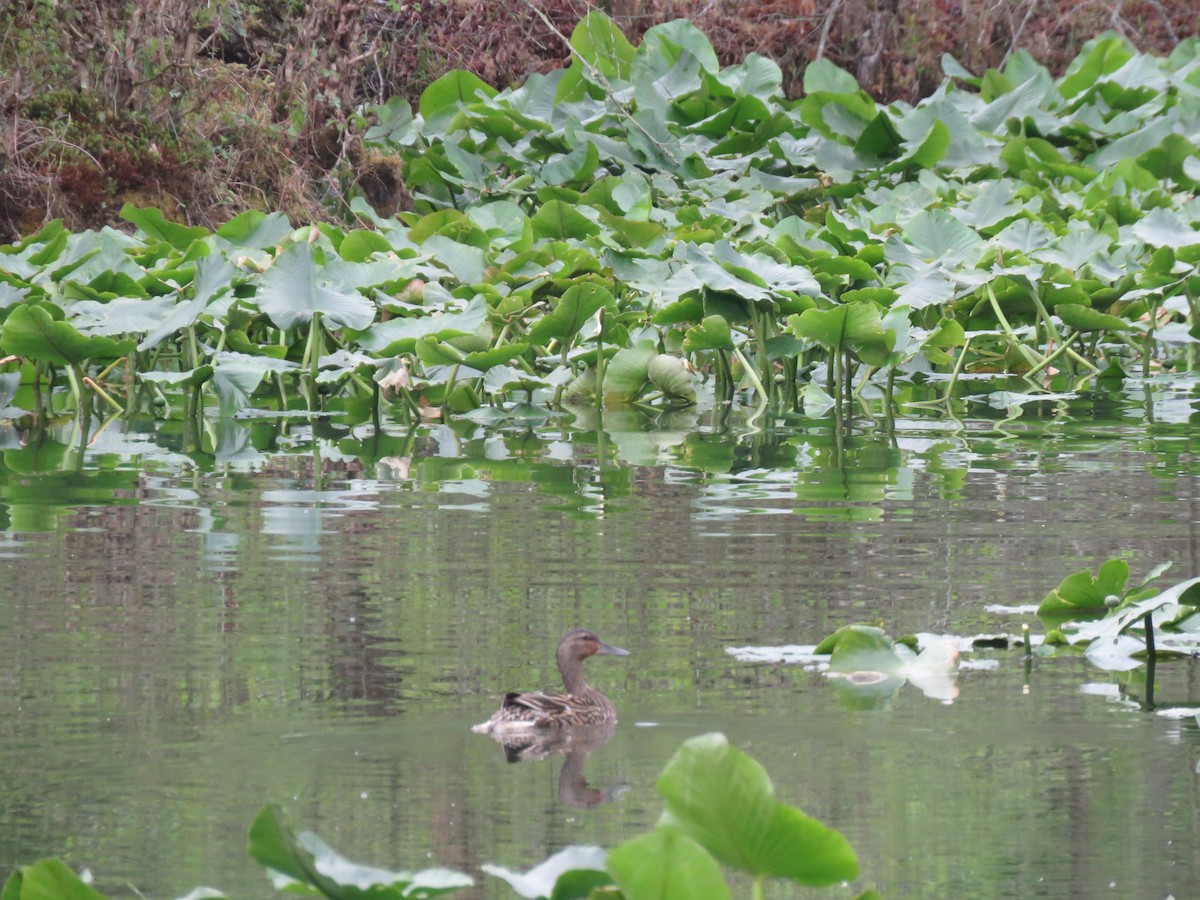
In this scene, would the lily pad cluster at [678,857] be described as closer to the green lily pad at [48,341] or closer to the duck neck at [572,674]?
the duck neck at [572,674]

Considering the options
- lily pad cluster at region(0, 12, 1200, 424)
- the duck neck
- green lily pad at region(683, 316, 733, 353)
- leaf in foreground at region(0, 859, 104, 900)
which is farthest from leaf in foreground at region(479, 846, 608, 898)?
green lily pad at region(683, 316, 733, 353)

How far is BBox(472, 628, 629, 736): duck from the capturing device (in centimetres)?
314

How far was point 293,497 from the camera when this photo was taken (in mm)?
5512

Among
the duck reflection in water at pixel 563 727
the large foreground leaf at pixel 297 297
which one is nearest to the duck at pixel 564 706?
the duck reflection in water at pixel 563 727

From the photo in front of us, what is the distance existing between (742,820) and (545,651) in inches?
84.0

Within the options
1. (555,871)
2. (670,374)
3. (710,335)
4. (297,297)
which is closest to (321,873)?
(555,871)

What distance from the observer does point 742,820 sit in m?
1.66

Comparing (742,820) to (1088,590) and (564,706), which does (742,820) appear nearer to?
(564,706)

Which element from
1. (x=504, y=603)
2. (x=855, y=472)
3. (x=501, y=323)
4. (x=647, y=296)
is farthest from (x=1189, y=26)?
(x=504, y=603)

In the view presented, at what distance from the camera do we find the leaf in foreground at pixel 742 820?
5.36 feet

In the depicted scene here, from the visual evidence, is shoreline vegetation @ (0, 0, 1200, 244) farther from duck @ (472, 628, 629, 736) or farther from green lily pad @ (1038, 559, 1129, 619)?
duck @ (472, 628, 629, 736)

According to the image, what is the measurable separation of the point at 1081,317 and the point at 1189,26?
1127 cm

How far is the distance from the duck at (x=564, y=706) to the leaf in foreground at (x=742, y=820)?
1.41 meters

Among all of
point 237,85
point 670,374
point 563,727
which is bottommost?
point 563,727
